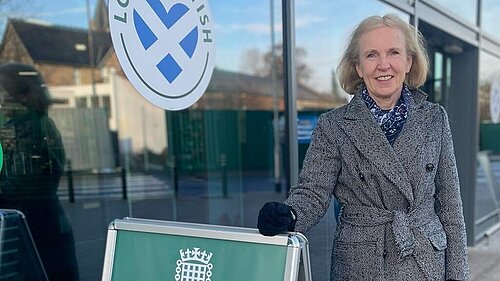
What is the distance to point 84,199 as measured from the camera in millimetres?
6688

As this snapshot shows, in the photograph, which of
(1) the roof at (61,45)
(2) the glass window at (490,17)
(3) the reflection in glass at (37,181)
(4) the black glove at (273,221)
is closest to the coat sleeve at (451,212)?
(4) the black glove at (273,221)

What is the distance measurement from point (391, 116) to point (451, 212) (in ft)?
1.30

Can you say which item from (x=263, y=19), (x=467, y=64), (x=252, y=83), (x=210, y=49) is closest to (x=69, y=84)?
(x=252, y=83)

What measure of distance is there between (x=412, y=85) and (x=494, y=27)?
17.9 feet

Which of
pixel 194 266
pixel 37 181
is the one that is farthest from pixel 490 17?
pixel 194 266

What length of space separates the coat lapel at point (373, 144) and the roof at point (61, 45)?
839 cm

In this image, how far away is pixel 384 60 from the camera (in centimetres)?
164

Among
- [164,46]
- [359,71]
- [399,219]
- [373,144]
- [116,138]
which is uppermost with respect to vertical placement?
[164,46]

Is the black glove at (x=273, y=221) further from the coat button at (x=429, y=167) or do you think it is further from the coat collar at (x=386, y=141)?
the coat button at (x=429, y=167)

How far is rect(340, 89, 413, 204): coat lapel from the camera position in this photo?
159 centimetres

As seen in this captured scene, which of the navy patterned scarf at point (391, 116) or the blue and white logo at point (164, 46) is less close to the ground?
the blue and white logo at point (164, 46)

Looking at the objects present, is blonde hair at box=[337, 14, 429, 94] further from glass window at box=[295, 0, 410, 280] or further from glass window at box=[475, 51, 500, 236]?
glass window at box=[475, 51, 500, 236]

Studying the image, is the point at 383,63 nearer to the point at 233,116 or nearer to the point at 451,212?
the point at 451,212

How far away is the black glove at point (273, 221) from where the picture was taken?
1402 mm
